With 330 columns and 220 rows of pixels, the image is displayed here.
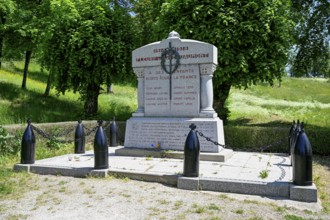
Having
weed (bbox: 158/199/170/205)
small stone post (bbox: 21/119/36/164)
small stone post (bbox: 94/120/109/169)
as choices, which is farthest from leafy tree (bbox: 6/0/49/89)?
weed (bbox: 158/199/170/205)

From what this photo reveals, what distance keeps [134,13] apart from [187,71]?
444 inches

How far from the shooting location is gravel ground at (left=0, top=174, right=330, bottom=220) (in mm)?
4844

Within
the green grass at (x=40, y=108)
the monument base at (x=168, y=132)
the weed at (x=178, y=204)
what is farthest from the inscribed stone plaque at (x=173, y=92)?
the green grass at (x=40, y=108)

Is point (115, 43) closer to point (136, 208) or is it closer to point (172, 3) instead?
point (172, 3)

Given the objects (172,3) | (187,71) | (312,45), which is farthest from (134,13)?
(187,71)

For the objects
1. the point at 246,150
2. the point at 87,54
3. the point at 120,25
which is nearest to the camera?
the point at 246,150

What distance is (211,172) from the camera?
7.05 m

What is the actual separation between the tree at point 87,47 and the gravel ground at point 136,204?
9038 mm

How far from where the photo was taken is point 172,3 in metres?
13.5

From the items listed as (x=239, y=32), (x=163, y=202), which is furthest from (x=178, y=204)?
(x=239, y=32)

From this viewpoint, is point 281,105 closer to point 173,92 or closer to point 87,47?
point 87,47

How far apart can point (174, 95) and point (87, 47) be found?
6919 mm

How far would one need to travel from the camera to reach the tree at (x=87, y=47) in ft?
48.2

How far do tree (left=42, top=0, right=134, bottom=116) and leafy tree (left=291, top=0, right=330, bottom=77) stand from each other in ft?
27.6
